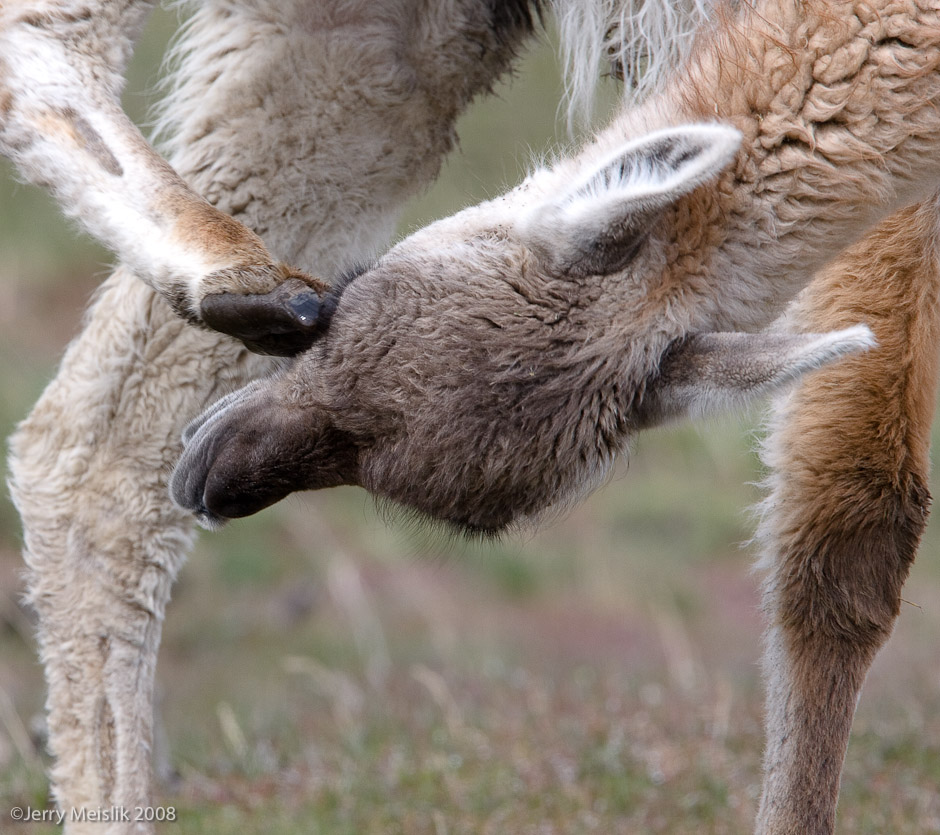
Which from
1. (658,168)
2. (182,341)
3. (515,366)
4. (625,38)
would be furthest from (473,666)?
(658,168)

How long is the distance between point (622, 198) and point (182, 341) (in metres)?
1.85

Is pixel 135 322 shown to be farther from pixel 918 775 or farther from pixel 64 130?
pixel 918 775

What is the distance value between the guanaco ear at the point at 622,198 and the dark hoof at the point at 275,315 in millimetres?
556

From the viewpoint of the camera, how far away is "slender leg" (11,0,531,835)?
426 centimetres

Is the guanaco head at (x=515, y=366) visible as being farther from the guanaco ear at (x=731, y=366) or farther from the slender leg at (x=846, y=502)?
the slender leg at (x=846, y=502)

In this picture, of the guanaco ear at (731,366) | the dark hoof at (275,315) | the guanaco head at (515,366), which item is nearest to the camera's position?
the guanaco ear at (731,366)

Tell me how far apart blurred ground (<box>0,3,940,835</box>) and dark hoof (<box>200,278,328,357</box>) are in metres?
0.64

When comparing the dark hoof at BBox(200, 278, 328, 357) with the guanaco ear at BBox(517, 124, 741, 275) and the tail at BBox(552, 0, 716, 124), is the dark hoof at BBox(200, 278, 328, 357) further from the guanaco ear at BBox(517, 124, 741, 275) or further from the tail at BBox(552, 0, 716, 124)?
the tail at BBox(552, 0, 716, 124)

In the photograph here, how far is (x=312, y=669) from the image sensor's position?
677 centimetres

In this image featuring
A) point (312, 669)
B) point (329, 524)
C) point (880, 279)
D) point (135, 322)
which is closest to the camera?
point (880, 279)

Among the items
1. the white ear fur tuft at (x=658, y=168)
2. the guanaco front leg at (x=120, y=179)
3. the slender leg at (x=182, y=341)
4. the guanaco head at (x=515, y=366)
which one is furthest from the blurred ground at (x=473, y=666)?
the guanaco front leg at (x=120, y=179)

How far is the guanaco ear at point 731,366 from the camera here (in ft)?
9.26

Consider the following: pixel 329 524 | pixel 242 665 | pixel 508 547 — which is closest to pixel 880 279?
pixel 242 665

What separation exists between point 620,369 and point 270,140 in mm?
1739
